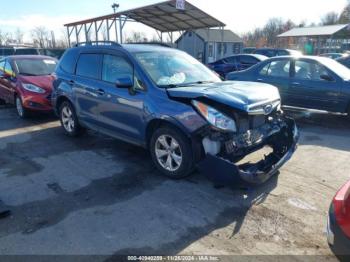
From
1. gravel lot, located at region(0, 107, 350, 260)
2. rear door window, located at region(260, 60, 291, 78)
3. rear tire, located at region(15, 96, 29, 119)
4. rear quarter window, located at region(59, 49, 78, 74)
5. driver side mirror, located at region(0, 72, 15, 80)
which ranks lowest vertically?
gravel lot, located at region(0, 107, 350, 260)

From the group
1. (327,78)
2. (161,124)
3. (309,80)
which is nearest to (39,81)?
(161,124)

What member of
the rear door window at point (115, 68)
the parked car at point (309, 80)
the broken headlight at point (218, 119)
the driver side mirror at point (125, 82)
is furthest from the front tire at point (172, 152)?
the parked car at point (309, 80)

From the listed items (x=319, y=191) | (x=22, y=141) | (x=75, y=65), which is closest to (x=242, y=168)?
(x=319, y=191)

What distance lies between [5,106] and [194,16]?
1119 centimetres

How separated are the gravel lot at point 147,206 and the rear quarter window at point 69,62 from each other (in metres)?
1.61

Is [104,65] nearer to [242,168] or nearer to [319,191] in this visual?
[242,168]

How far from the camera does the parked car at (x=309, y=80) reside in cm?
704

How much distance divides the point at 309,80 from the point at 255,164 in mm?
4672

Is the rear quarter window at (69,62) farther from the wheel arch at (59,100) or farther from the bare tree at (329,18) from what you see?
the bare tree at (329,18)

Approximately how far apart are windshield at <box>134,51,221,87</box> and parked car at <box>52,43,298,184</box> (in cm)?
2

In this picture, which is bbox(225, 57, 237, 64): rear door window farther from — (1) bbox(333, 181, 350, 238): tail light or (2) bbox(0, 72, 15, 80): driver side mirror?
(1) bbox(333, 181, 350, 238): tail light

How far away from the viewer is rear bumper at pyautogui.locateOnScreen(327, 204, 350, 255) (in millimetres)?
2084

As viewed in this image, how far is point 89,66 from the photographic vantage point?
5469 millimetres

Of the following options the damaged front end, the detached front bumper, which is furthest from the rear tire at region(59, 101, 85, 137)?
the detached front bumper
